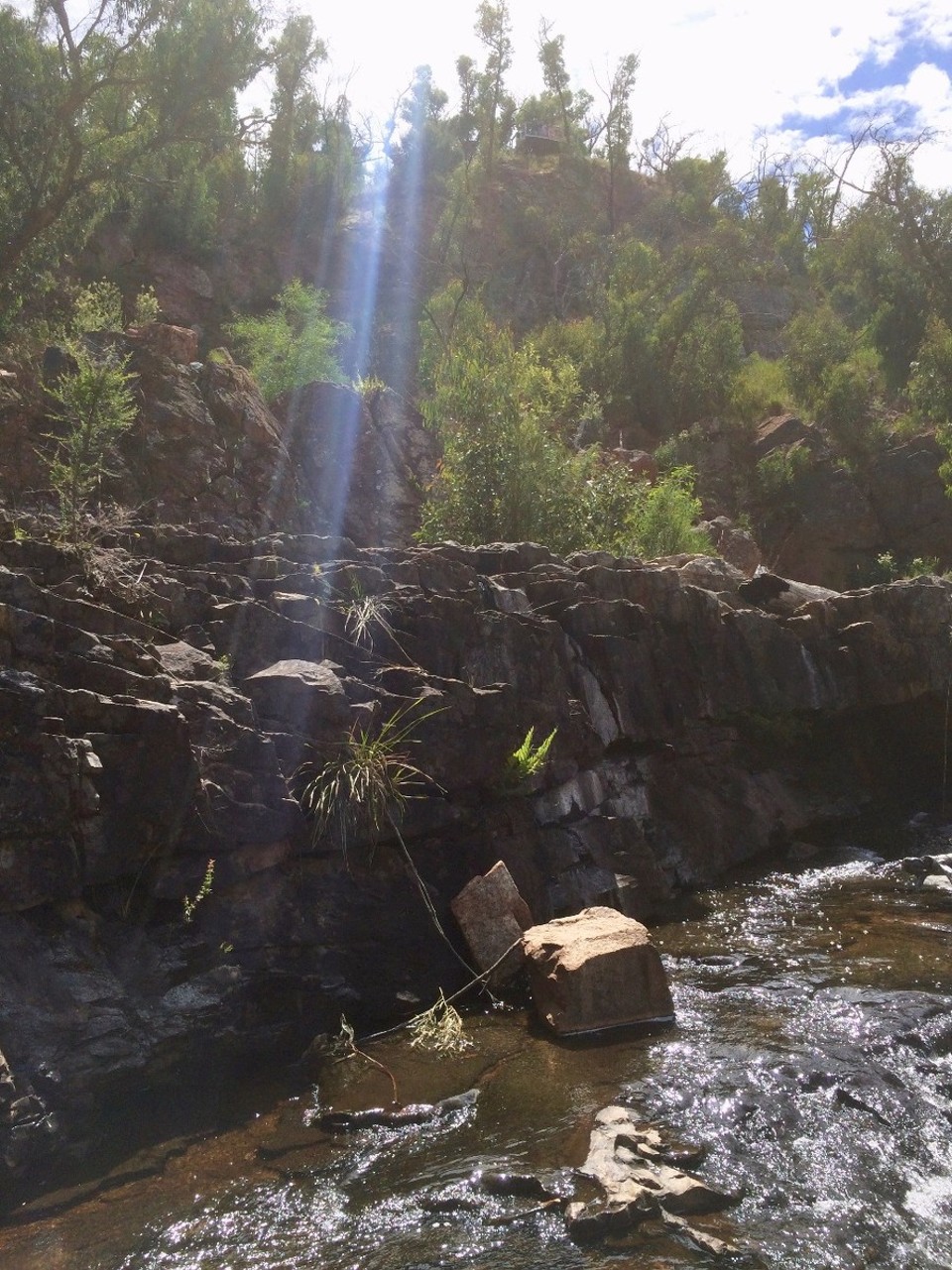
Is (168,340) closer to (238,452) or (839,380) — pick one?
(238,452)

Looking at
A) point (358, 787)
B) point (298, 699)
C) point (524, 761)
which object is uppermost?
point (298, 699)

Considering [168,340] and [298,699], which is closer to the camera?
Answer: [298,699]

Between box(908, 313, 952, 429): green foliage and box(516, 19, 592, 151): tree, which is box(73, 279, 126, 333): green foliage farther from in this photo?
box(516, 19, 592, 151): tree

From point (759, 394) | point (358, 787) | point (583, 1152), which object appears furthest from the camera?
point (759, 394)

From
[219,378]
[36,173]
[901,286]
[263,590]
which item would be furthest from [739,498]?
[263,590]

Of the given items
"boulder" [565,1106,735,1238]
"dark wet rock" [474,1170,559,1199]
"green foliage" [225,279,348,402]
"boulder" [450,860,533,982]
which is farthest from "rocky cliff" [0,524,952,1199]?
"green foliage" [225,279,348,402]

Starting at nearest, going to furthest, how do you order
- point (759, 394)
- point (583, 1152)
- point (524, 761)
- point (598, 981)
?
point (583, 1152) → point (598, 981) → point (524, 761) → point (759, 394)

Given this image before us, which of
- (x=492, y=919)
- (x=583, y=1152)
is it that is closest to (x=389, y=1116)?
(x=583, y=1152)

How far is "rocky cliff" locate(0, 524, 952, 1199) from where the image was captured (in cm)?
629

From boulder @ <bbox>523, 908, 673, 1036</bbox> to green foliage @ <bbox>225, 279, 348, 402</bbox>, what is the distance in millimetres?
15565

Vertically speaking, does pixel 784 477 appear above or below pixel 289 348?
below

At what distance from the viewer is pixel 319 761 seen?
8.00 metres

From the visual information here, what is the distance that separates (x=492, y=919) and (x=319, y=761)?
1806 mm

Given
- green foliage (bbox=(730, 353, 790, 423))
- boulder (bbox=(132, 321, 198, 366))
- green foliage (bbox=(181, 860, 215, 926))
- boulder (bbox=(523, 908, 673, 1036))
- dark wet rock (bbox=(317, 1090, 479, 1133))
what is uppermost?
green foliage (bbox=(730, 353, 790, 423))
